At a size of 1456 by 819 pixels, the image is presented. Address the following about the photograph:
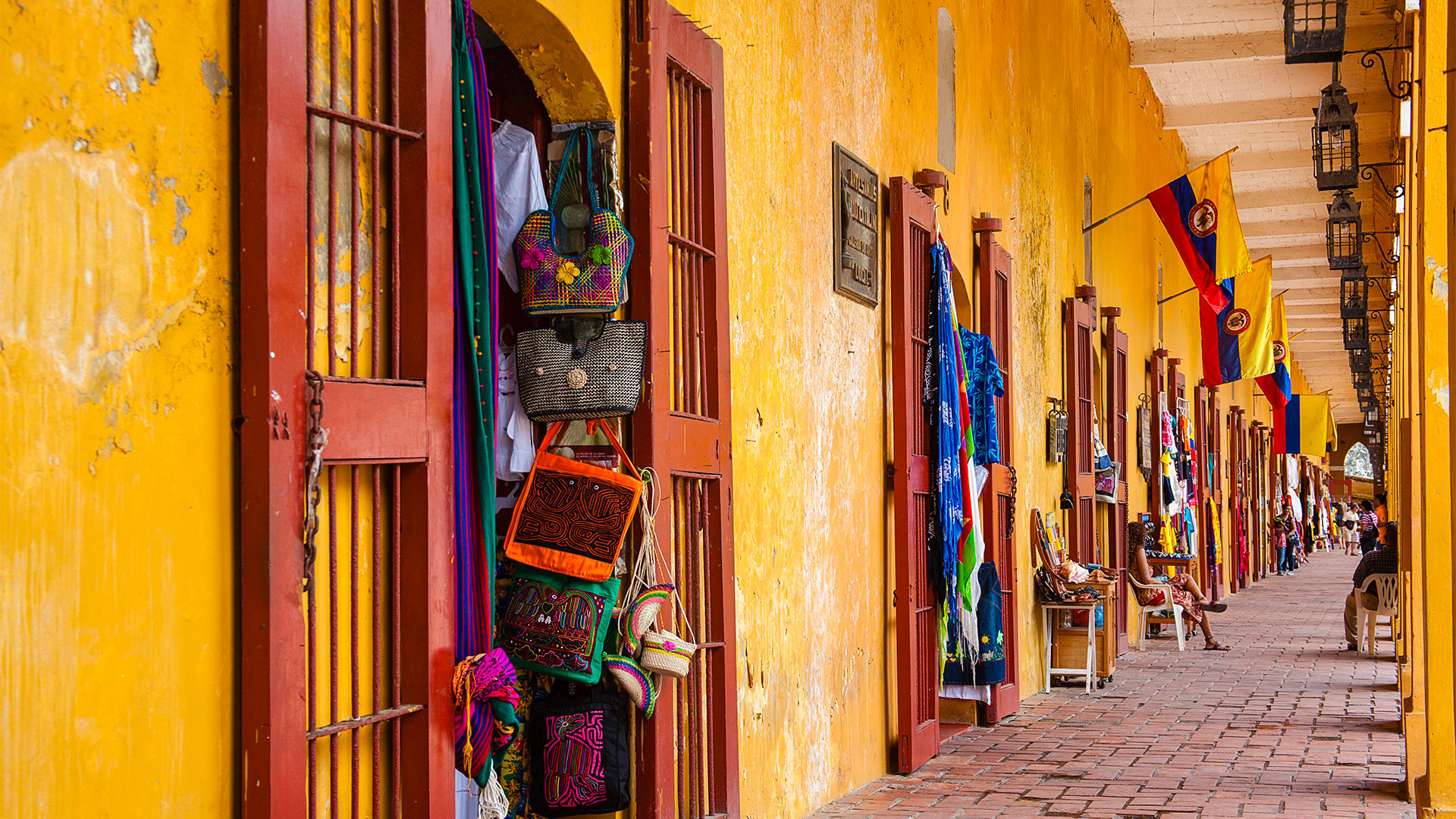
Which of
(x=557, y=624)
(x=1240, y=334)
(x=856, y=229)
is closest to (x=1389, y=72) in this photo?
(x=1240, y=334)

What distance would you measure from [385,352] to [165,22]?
0.89m

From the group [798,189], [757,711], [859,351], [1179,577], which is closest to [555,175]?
[798,189]

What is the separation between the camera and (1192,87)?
1638 cm

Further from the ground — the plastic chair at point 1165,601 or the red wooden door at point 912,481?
the red wooden door at point 912,481

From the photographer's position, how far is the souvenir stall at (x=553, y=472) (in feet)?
11.6

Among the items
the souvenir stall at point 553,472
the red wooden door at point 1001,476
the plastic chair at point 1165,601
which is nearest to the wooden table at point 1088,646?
the red wooden door at point 1001,476

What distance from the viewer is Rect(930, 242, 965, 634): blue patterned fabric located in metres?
7.08

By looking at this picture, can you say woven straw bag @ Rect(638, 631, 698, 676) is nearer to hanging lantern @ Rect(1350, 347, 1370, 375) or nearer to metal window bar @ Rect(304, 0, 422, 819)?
metal window bar @ Rect(304, 0, 422, 819)

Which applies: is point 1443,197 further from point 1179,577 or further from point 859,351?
point 1179,577

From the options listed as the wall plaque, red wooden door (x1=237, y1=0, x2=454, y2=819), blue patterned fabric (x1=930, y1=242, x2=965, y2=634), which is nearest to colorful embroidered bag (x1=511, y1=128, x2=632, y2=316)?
red wooden door (x1=237, y1=0, x2=454, y2=819)

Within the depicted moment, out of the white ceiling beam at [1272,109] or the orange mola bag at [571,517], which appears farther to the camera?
the white ceiling beam at [1272,109]

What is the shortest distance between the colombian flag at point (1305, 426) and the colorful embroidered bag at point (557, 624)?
2509 cm

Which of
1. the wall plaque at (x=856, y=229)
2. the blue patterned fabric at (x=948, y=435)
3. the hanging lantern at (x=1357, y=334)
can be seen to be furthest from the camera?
the hanging lantern at (x=1357, y=334)

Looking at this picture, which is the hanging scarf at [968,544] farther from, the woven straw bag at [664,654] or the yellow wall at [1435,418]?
the woven straw bag at [664,654]
